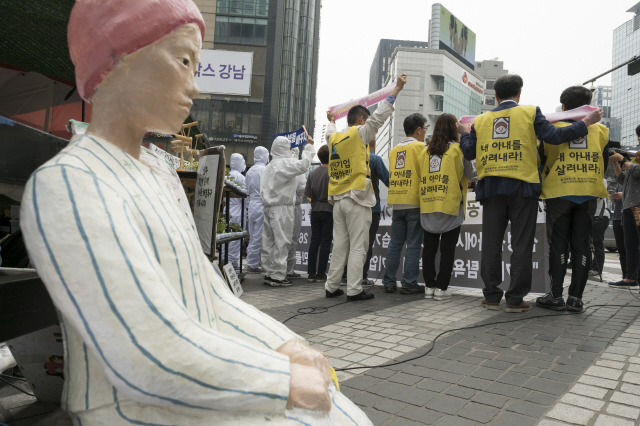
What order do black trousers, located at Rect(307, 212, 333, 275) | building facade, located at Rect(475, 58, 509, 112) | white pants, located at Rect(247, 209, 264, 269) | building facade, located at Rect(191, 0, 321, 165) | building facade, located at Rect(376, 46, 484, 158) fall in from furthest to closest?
building facade, located at Rect(475, 58, 509, 112) → building facade, located at Rect(376, 46, 484, 158) → building facade, located at Rect(191, 0, 321, 165) → white pants, located at Rect(247, 209, 264, 269) → black trousers, located at Rect(307, 212, 333, 275)

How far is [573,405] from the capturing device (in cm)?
209

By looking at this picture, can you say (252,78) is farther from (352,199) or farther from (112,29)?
(112,29)

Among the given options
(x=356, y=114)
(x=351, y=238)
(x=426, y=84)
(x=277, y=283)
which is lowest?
(x=277, y=283)

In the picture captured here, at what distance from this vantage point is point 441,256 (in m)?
4.96

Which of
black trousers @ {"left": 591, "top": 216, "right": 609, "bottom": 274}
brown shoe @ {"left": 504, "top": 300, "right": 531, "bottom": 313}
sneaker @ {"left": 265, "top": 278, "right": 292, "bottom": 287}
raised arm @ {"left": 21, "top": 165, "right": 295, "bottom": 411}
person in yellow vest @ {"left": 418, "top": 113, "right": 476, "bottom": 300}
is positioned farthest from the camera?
black trousers @ {"left": 591, "top": 216, "right": 609, "bottom": 274}

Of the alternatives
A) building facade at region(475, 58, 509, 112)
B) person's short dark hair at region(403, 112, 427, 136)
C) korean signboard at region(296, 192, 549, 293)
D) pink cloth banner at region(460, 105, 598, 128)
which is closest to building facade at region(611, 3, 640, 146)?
building facade at region(475, 58, 509, 112)

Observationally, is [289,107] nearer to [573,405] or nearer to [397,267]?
[397,267]

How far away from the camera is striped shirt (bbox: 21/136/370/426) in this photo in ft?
2.22

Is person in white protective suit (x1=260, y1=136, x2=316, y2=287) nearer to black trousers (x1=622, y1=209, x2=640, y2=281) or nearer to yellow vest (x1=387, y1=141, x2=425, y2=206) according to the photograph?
yellow vest (x1=387, y1=141, x2=425, y2=206)

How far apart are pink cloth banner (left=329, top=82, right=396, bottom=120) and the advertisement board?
77188 millimetres

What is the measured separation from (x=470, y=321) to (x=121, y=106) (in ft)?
11.7

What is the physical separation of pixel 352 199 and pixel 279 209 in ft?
5.73

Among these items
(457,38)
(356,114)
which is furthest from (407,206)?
(457,38)

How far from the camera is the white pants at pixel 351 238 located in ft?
15.4
